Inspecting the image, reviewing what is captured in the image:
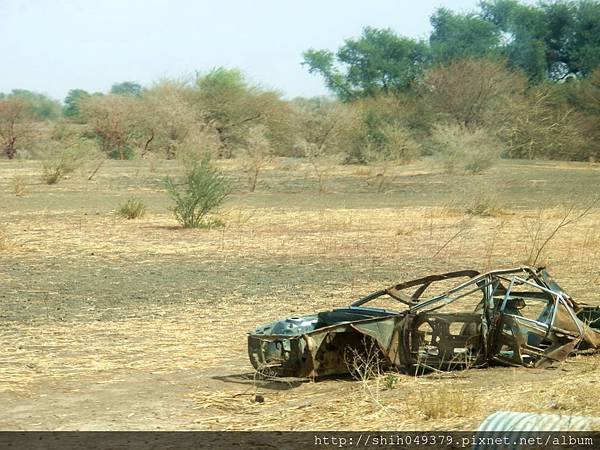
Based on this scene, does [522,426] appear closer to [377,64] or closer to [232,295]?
[232,295]

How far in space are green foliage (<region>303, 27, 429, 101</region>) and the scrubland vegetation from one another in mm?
6774

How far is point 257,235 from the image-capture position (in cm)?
2067

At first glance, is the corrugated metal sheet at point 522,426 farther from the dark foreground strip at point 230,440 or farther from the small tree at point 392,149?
the small tree at point 392,149

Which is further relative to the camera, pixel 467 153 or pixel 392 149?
pixel 392 149

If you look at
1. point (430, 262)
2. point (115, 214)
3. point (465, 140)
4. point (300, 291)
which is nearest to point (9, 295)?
point (300, 291)

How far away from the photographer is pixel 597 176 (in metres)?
37.2

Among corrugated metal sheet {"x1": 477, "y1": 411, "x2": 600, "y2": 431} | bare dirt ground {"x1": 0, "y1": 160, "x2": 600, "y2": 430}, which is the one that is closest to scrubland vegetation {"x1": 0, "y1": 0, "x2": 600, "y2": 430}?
bare dirt ground {"x1": 0, "y1": 160, "x2": 600, "y2": 430}

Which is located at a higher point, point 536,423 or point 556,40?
point 556,40

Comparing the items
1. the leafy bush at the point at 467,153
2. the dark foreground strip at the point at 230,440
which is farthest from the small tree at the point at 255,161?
the dark foreground strip at the point at 230,440

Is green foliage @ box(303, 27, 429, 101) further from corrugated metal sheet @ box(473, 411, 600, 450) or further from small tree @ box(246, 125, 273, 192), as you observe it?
corrugated metal sheet @ box(473, 411, 600, 450)

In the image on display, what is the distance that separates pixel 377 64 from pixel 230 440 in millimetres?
65839

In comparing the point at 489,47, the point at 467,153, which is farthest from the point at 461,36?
the point at 467,153

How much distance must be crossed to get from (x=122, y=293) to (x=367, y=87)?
59.8 meters

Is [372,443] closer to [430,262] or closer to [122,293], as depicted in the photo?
[122,293]
